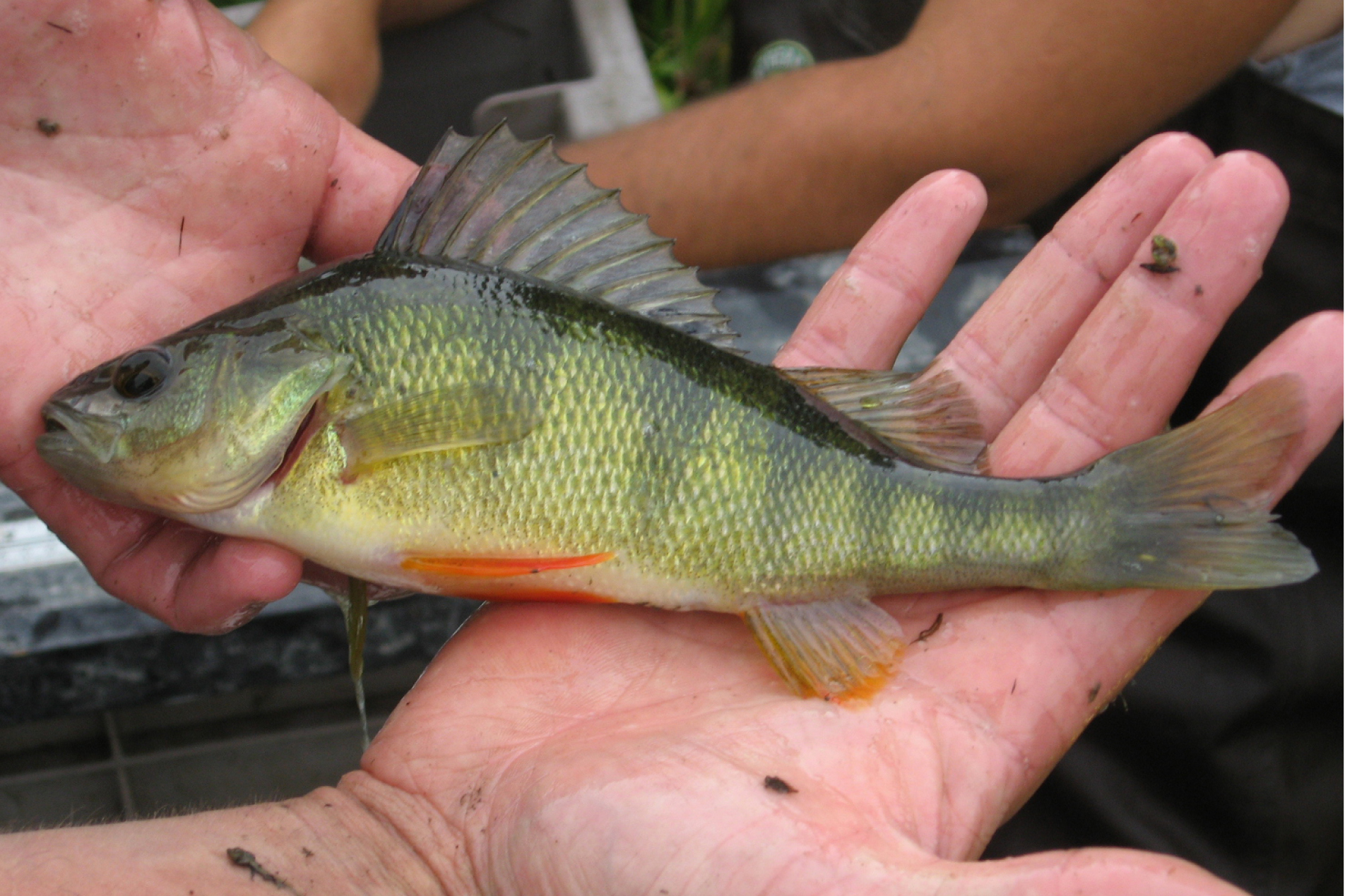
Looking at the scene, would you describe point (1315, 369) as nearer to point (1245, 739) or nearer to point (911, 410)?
point (911, 410)

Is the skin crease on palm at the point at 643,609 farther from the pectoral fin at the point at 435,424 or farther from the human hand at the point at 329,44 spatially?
the human hand at the point at 329,44

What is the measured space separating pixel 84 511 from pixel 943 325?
268cm

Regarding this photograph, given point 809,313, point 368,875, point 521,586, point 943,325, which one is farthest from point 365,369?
point 943,325

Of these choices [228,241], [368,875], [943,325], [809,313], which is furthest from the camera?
[943,325]

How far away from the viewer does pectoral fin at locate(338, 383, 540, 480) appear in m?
2.01

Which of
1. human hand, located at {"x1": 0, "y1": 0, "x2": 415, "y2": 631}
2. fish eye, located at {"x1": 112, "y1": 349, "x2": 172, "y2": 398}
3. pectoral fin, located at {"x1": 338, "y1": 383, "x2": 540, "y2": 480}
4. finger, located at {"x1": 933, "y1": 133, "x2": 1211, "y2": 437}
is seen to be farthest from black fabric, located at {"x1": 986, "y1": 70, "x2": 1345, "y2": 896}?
fish eye, located at {"x1": 112, "y1": 349, "x2": 172, "y2": 398}

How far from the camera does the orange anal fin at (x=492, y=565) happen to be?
208cm

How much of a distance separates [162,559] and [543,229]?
3.68 feet

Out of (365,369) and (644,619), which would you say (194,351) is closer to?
(365,369)

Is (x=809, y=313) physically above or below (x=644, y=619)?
above

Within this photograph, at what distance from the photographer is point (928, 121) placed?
350 centimetres

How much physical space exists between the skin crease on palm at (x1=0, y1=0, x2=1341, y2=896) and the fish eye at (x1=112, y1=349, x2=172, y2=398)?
250 mm

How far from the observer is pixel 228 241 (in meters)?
2.42

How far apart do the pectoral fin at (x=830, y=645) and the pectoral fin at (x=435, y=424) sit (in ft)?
2.18
